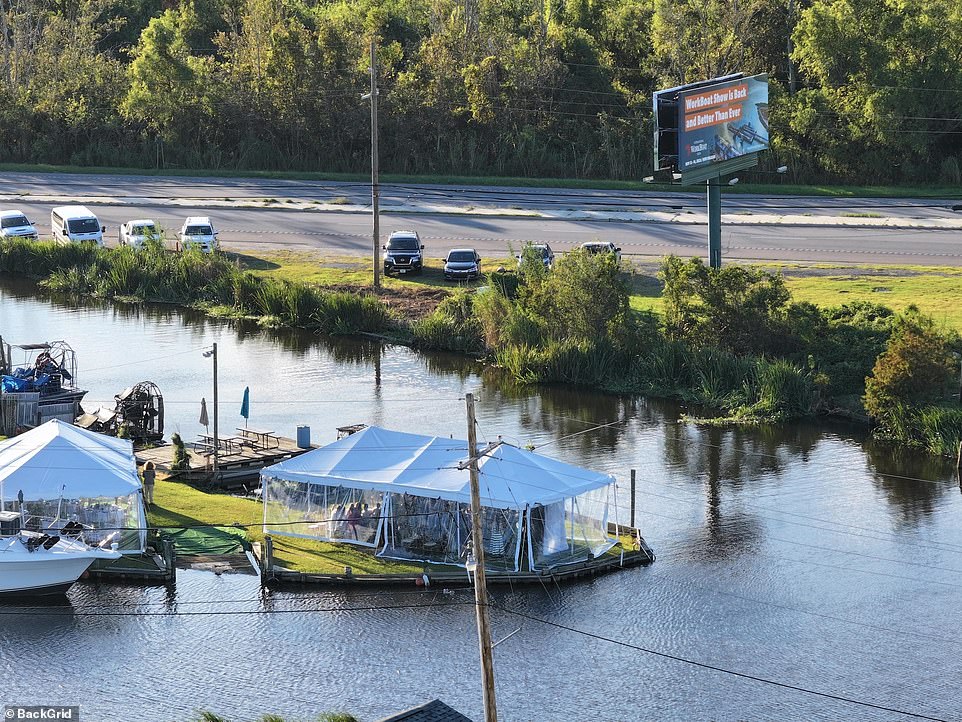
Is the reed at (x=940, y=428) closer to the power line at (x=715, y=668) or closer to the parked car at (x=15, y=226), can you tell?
the power line at (x=715, y=668)

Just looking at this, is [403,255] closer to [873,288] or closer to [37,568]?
[873,288]

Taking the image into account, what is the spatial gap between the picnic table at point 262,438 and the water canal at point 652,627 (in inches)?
95.3

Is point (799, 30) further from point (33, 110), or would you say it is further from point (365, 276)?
point (33, 110)

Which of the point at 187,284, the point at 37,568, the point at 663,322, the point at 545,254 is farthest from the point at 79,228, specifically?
the point at 37,568

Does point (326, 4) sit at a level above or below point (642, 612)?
above

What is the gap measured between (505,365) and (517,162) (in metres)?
43.9

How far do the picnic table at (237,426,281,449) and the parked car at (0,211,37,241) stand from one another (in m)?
41.0

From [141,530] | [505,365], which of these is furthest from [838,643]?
[505,365]

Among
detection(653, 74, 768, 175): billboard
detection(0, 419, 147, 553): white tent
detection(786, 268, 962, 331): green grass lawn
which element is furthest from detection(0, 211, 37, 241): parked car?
detection(0, 419, 147, 553): white tent

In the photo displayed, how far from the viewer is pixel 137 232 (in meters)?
84.0

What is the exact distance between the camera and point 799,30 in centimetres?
10544

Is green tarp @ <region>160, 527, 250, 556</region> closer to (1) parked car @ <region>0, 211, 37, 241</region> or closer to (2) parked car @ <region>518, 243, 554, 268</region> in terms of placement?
(2) parked car @ <region>518, 243, 554, 268</region>

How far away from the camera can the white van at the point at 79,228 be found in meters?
85.4

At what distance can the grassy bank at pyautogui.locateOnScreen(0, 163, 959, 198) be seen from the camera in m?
98.8
